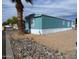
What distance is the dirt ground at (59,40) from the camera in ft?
12.8

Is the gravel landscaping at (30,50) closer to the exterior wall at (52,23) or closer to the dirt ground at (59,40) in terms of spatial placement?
the dirt ground at (59,40)

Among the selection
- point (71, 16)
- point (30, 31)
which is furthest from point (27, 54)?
point (71, 16)

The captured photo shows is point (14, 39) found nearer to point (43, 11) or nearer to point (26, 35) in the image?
point (26, 35)

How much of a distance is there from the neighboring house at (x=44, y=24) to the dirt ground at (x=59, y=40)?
0.20ft

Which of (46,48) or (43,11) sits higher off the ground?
(43,11)

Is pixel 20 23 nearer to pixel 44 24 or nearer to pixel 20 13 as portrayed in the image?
pixel 20 13

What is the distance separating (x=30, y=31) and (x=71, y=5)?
0.71 metres

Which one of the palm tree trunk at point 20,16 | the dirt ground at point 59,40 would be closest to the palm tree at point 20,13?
the palm tree trunk at point 20,16

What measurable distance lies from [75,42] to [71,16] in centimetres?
39

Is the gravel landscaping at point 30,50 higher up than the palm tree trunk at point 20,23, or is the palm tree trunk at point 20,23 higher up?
the palm tree trunk at point 20,23

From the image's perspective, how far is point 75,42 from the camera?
397 cm

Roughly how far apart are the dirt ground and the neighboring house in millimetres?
60

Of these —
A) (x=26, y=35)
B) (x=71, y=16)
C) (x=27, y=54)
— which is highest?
(x=71, y=16)

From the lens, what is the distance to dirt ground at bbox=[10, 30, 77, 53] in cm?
392
